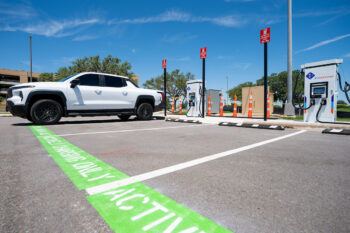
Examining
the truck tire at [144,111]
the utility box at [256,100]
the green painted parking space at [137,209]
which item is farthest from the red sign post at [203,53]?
the green painted parking space at [137,209]

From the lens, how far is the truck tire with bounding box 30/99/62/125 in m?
7.47

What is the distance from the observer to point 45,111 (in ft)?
25.3

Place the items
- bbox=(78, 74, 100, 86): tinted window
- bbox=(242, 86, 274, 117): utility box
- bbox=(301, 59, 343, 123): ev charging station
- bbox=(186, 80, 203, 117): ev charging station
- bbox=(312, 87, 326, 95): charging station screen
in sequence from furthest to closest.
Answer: bbox=(242, 86, 274, 117): utility box < bbox=(186, 80, 203, 117): ev charging station < bbox=(78, 74, 100, 86): tinted window < bbox=(312, 87, 326, 95): charging station screen < bbox=(301, 59, 343, 123): ev charging station

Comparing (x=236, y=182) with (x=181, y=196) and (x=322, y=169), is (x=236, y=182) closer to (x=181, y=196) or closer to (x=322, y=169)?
(x=181, y=196)

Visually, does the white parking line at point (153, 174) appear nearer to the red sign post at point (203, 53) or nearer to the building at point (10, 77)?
the red sign post at point (203, 53)

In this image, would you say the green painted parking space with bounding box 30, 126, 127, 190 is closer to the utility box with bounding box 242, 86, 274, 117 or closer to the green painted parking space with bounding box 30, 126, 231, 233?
the green painted parking space with bounding box 30, 126, 231, 233

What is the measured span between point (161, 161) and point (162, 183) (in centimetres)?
81

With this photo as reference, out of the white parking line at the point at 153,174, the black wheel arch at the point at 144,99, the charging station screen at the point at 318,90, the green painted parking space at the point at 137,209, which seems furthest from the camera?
the black wheel arch at the point at 144,99

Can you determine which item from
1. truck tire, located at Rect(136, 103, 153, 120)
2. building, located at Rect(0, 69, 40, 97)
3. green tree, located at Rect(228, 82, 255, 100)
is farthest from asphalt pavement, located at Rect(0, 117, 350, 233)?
building, located at Rect(0, 69, 40, 97)

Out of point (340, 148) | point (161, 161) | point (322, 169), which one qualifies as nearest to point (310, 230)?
point (322, 169)

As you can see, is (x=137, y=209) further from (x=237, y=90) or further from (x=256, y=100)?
(x=237, y=90)

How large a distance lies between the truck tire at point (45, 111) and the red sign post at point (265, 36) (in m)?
8.07

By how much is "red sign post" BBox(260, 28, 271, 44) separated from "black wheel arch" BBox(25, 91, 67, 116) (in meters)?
7.82

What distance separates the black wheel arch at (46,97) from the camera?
7336 mm
